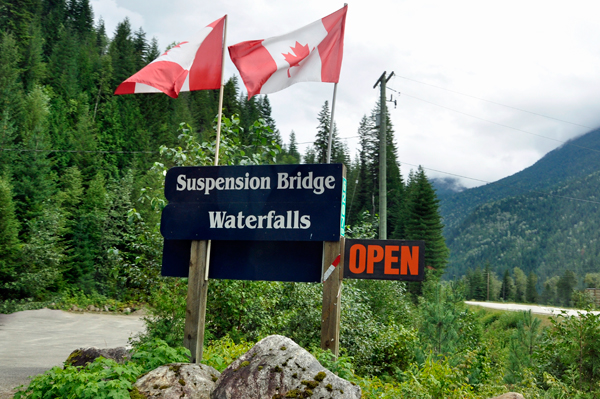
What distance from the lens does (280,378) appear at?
4539 millimetres

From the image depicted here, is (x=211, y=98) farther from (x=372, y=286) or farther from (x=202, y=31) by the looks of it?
(x=202, y=31)

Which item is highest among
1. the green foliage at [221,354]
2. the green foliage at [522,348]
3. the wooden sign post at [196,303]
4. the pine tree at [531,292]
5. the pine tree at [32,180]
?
the pine tree at [32,180]

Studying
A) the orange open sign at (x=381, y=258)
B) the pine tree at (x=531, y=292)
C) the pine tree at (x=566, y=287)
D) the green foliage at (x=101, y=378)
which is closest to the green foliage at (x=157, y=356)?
the green foliage at (x=101, y=378)

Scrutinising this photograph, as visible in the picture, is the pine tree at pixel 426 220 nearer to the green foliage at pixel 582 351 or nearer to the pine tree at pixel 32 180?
the pine tree at pixel 32 180

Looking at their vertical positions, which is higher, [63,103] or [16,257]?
[63,103]

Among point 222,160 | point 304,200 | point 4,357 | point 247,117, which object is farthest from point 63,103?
point 304,200

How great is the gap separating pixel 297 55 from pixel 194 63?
1.51 meters

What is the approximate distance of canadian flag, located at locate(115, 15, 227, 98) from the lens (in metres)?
6.61

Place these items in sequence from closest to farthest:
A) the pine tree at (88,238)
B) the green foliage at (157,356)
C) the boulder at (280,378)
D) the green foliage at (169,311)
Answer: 1. the boulder at (280,378)
2. the green foliage at (157,356)
3. the green foliage at (169,311)
4. the pine tree at (88,238)

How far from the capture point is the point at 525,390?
23.0 ft

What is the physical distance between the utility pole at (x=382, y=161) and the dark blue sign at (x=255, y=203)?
34.4 ft

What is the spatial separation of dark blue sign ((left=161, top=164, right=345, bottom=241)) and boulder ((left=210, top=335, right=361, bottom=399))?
4.73ft

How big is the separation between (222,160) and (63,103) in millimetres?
62206

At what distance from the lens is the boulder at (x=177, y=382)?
15.5ft
